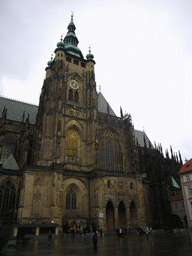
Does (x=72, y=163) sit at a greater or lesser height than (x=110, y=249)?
greater

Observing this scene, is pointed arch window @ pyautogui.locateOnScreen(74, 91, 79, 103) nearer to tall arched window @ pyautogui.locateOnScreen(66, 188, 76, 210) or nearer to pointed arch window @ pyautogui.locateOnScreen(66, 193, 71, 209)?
tall arched window @ pyautogui.locateOnScreen(66, 188, 76, 210)

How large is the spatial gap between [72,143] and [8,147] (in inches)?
460

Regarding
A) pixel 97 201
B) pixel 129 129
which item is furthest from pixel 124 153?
pixel 97 201

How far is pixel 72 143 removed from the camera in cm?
3672

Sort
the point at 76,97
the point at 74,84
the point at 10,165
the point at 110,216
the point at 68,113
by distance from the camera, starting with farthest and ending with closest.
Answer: the point at 74,84 → the point at 76,97 → the point at 68,113 → the point at 110,216 → the point at 10,165

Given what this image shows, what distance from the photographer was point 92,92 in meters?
41.7

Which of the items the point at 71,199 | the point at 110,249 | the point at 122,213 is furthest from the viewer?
the point at 122,213

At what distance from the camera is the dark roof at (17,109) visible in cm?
4490

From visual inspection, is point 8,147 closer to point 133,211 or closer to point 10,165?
point 10,165

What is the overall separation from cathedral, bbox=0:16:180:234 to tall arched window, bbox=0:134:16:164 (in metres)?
0.16

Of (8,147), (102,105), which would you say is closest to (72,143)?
(8,147)

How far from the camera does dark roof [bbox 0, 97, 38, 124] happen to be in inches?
1768

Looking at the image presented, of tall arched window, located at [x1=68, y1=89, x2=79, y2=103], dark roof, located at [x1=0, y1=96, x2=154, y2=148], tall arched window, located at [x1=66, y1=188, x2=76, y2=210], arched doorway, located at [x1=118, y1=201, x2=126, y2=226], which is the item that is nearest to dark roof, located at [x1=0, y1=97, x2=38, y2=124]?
dark roof, located at [x1=0, y1=96, x2=154, y2=148]

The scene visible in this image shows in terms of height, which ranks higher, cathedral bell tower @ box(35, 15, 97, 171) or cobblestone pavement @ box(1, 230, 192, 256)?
cathedral bell tower @ box(35, 15, 97, 171)
